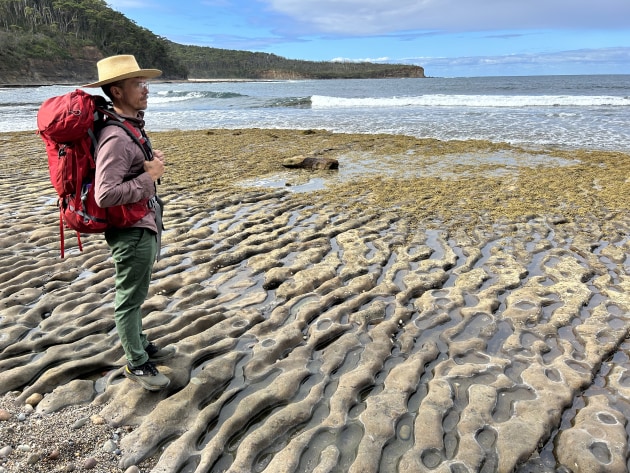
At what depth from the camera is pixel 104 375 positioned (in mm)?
3549

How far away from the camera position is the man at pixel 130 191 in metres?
2.76

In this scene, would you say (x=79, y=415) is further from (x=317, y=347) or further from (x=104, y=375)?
(x=317, y=347)

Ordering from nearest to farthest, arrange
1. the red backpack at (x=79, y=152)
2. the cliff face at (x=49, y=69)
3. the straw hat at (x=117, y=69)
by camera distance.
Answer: the red backpack at (x=79, y=152) → the straw hat at (x=117, y=69) → the cliff face at (x=49, y=69)

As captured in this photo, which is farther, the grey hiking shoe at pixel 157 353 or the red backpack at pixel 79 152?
the grey hiking shoe at pixel 157 353

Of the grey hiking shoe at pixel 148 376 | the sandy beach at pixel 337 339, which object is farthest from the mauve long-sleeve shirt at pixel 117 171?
the sandy beach at pixel 337 339

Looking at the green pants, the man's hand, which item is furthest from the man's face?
the green pants

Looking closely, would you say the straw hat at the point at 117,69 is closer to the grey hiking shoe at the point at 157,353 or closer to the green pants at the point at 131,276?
the green pants at the point at 131,276

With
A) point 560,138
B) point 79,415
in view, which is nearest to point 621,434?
point 79,415

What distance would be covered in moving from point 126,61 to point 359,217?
16.5 feet

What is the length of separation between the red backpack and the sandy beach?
1245 millimetres

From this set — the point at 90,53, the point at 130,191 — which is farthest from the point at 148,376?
the point at 90,53

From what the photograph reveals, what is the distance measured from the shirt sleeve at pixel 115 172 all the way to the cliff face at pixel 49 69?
310 ft

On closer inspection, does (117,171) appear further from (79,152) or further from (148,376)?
(148,376)

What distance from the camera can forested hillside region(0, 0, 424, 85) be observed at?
8638 cm
